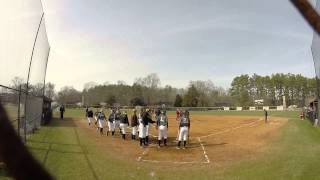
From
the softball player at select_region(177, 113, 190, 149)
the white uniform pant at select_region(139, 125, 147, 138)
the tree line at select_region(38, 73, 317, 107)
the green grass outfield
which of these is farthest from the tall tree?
the green grass outfield

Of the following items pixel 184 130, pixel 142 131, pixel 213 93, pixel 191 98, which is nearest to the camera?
pixel 184 130

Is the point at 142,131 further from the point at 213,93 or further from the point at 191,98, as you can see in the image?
the point at 213,93

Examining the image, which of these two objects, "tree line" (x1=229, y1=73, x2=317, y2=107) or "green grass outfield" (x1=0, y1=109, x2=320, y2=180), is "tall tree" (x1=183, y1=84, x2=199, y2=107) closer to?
"tree line" (x1=229, y1=73, x2=317, y2=107)

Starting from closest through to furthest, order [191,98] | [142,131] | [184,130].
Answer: [184,130] → [142,131] → [191,98]

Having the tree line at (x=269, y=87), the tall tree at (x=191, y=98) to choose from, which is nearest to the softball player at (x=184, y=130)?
the tall tree at (x=191, y=98)

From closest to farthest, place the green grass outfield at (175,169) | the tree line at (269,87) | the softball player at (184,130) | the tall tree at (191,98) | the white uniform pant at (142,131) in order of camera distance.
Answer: the green grass outfield at (175,169) → the softball player at (184,130) → the white uniform pant at (142,131) → the tall tree at (191,98) → the tree line at (269,87)

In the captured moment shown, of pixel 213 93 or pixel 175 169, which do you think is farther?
pixel 213 93

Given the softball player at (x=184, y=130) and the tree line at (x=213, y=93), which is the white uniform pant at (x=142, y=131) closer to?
the softball player at (x=184, y=130)

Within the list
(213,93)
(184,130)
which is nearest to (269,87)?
(213,93)

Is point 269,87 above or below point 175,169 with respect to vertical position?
above

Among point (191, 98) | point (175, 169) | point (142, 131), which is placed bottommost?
point (175, 169)

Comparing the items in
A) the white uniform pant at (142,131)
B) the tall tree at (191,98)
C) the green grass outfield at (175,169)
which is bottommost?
the green grass outfield at (175,169)

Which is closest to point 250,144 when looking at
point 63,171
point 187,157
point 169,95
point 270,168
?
point 187,157

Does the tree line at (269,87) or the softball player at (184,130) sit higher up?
the tree line at (269,87)
